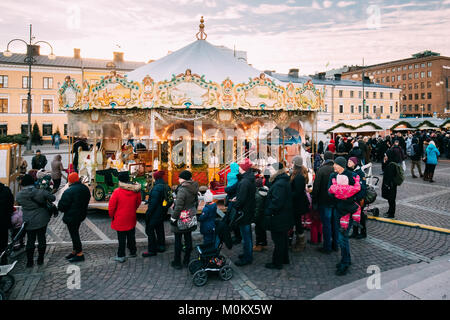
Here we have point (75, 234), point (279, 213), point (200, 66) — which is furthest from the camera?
point (200, 66)

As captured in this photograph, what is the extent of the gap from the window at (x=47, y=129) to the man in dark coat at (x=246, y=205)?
4968 centimetres

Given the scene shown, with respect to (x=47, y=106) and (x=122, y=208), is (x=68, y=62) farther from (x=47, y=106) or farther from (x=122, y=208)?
(x=122, y=208)

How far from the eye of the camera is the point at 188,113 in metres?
9.68

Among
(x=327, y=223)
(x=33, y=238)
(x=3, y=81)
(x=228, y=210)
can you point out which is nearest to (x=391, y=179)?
(x=327, y=223)

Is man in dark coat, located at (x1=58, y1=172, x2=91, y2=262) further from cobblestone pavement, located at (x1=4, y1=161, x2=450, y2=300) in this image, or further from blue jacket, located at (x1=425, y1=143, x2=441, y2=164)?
blue jacket, located at (x1=425, y1=143, x2=441, y2=164)

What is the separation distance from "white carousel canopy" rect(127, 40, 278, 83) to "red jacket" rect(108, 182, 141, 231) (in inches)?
201

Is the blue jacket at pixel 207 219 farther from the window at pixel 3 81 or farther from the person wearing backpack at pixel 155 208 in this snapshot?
the window at pixel 3 81

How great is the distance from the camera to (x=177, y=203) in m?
5.30

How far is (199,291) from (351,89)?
2515 inches

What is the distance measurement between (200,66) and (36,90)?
150ft

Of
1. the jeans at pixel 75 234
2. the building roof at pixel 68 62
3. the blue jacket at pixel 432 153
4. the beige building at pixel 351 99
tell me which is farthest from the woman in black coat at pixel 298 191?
the beige building at pixel 351 99

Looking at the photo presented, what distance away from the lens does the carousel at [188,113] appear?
9.01m

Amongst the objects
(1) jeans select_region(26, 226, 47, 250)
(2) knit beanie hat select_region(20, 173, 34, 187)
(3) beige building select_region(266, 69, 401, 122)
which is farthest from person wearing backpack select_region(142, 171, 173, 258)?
(3) beige building select_region(266, 69, 401, 122)
